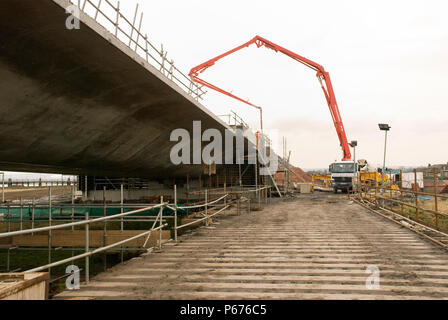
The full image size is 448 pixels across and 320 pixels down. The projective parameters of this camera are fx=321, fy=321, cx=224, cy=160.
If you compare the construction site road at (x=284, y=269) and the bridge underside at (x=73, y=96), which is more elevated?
the bridge underside at (x=73, y=96)

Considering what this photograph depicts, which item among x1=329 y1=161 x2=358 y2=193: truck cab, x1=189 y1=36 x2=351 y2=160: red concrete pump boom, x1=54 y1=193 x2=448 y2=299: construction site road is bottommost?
x1=54 y1=193 x2=448 y2=299: construction site road

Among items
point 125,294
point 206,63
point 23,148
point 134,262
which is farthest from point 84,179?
point 125,294

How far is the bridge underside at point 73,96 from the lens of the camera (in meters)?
7.26

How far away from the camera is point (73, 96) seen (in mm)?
9977

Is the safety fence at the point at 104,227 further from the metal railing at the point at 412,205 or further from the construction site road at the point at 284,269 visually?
the metal railing at the point at 412,205

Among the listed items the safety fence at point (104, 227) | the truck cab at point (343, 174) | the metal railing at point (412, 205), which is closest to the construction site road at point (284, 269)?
the safety fence at point (104, 227)

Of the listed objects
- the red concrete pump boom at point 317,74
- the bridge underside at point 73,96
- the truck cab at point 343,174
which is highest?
the red concrete pump boom at point 317,74

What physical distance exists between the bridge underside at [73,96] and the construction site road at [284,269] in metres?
5.33

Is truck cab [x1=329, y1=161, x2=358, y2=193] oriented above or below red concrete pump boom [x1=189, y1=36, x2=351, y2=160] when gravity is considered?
below

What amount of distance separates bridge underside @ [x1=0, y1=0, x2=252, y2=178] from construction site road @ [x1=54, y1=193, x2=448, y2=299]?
5332mm

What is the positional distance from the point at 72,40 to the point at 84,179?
24584 millimetres

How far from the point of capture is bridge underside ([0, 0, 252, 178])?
23.8 ft

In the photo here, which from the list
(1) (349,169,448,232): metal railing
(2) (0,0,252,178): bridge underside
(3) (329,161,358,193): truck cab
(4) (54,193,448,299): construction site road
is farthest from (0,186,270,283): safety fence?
(3) (329,161,358,193): truck cab

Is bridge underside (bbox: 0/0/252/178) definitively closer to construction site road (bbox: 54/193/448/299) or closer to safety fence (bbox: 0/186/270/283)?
safety fence (bbox: 0/186/270/283)
